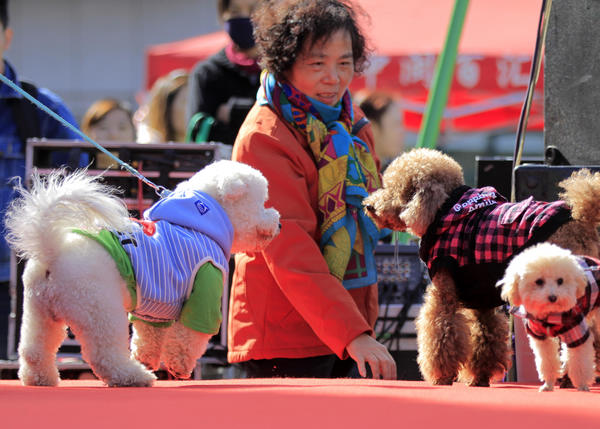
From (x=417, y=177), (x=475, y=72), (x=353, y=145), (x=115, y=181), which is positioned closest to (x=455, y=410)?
(x=417, y=177)

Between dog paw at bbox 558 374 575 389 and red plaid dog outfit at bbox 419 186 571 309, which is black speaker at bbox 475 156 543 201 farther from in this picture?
dog paw at bbox 558 374 575 389

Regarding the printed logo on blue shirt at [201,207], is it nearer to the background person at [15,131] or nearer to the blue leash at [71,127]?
the blue leash at [71,127]

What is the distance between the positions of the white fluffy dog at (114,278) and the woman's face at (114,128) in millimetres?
4385

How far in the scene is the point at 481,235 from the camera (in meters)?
3.07

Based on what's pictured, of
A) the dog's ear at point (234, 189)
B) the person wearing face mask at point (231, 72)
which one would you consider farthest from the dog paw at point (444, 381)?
the person wearing face mask at point (231, 72)

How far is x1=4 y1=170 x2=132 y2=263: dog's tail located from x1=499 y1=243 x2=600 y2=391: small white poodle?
1185mm

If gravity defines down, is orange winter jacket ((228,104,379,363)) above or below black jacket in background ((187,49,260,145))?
below

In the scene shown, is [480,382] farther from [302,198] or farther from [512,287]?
[302,198]

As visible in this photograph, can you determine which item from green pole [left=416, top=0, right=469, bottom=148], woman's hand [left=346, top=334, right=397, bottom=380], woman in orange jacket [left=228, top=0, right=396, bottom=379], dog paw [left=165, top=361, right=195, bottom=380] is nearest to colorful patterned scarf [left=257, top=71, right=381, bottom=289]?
woman in orange jacket [left=228, top=0, right=396, bottom=379]

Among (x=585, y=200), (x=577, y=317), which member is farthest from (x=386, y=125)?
(x=577, y=317)

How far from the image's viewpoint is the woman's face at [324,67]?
3.61 meters

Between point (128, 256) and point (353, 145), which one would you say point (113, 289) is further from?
point (353, 145)

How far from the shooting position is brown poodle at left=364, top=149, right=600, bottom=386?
297cm

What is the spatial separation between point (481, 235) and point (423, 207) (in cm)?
26
